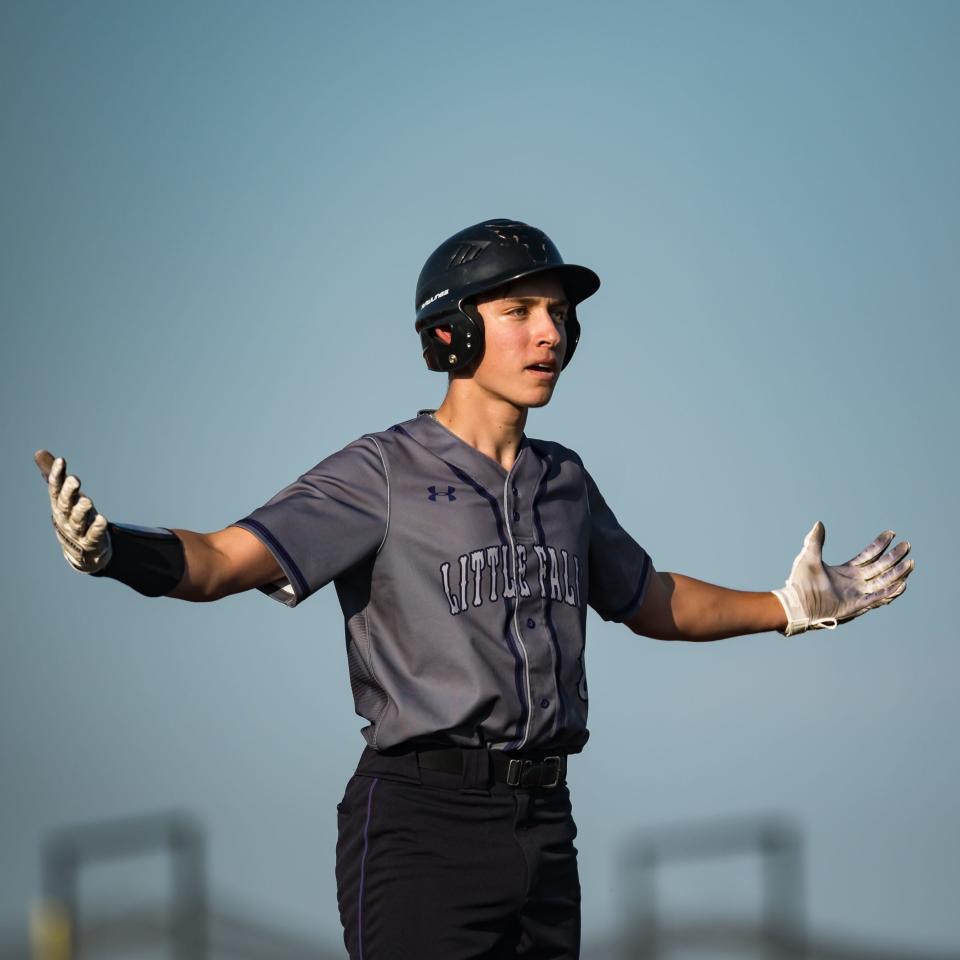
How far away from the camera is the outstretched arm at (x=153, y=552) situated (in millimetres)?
2979

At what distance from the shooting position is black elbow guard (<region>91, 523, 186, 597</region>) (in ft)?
10.2

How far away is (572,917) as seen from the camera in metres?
3.64

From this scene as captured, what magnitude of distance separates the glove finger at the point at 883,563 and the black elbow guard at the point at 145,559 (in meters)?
2.37

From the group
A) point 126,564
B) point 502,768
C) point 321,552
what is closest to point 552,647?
point 502,768

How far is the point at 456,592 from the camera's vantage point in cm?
354

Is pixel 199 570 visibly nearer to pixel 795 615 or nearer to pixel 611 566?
pixel 611 566

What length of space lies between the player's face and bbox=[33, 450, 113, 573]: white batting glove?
3.97ft

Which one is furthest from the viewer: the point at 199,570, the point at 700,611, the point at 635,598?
the point at 700,611

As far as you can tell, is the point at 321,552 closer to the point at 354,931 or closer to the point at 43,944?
the point at 354,931

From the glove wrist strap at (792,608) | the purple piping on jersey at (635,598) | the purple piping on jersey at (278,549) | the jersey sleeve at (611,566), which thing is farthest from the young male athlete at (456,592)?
the glove wrist strap at (792,608)

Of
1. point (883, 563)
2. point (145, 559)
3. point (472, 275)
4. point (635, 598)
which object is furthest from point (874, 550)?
point (145, 559)

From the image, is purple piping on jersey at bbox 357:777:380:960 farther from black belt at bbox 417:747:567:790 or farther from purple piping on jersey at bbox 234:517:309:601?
purple piping on jersey at bbox 234:517:309:601

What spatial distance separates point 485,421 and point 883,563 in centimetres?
155

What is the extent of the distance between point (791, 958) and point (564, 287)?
9128 mm
